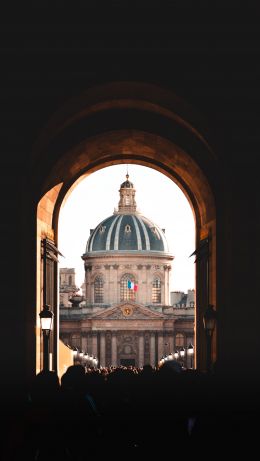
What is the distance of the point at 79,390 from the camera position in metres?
12.7

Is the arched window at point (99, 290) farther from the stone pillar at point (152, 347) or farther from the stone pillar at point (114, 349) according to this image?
the stone pillar at point (152, 347)

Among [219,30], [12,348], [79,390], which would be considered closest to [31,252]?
[12,348]

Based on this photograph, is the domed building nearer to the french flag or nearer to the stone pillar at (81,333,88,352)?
the stone pillar at (81,333,88,352)

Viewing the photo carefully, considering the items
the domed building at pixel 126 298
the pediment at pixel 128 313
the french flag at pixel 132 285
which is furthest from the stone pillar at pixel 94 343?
the french flag at pixel 132 285

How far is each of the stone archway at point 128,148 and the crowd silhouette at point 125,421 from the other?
986 cm

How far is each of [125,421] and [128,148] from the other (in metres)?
17.6

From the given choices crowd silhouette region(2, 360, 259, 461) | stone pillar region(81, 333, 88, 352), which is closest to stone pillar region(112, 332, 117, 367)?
stone pillar region(81, 333, 88, 352)

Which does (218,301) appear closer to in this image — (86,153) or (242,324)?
(242,324)

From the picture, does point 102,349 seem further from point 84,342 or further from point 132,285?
point 132,285

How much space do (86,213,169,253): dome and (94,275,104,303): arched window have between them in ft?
16.9

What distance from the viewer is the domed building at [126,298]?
15912 cm

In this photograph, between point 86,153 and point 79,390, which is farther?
point 86,153

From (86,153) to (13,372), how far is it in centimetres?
843

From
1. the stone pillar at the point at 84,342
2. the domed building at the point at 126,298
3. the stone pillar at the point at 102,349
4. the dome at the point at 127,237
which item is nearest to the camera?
the stone pillar at the point at 102,349
